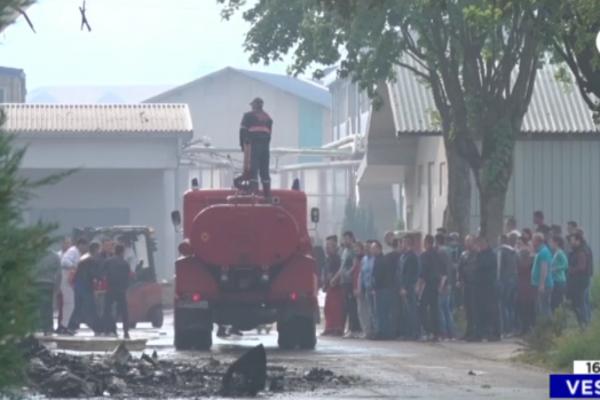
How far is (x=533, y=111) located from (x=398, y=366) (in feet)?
67.5

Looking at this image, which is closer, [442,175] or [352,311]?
[352,311]

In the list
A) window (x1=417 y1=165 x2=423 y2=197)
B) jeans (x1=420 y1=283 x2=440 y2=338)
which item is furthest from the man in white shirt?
window (x1=417 y1=165 x2=423 y2=197)

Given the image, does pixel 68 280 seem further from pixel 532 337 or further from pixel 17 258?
pixel 17 258

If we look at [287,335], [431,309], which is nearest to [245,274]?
[287,335]

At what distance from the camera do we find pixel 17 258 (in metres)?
7.89

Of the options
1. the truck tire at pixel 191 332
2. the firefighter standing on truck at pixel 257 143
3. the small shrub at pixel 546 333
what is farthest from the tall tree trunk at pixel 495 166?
the truck tire at pixel 191 332

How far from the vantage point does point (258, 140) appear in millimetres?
26203

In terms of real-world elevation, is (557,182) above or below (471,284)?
above

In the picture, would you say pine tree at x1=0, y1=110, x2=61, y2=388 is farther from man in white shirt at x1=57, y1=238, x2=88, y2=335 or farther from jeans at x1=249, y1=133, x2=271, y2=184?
man in white shirt at x1=57, y1=238, x2=88, y2=335

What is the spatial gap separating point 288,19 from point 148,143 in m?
22.9

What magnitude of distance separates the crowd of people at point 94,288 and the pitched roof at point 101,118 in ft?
66.8

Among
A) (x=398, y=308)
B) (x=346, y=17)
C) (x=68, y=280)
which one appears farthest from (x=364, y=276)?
(x=346, y=17)

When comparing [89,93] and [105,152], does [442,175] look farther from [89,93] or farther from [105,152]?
[89,93]

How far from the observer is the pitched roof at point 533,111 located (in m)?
39.7
